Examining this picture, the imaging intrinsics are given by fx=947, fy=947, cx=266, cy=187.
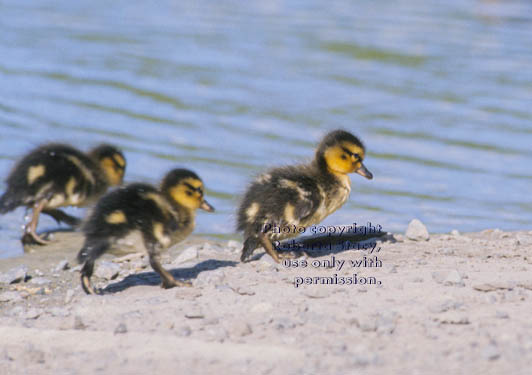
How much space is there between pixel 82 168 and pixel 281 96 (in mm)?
4567

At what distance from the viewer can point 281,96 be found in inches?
410

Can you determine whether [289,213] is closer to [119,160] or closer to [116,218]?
[116,218]

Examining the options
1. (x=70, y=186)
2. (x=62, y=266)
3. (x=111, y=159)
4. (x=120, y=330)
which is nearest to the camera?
(x=120, y=330)

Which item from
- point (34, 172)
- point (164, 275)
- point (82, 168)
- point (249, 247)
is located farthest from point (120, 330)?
point (82, 168)

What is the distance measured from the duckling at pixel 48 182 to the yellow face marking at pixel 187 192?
160 centimetres

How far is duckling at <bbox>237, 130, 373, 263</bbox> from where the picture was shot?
4879 millimetres

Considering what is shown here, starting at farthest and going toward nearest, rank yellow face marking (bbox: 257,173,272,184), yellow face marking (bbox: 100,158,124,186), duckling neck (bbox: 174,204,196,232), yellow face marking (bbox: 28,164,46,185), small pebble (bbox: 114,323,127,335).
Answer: yellow face marking (bbox: 100,158,124,186), yellow face marking (bbox: 28,164,46,185), yellow face marking (bbox: 257,173,272,184), duckling neck (bbox: 174,204,196,232), small pebble (bbox: 114,323,127,335)

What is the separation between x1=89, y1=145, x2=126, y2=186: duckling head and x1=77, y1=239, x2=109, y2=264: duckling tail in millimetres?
2167

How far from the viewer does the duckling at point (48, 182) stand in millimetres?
5941

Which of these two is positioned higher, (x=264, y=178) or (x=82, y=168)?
(x=264, y=178)

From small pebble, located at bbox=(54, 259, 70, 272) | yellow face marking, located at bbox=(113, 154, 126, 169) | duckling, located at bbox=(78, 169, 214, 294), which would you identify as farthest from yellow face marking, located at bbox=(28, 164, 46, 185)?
duckling, located at bbox=(78, 169, 214, 294)

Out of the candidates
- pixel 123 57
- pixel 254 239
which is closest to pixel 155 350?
pixel 254 239

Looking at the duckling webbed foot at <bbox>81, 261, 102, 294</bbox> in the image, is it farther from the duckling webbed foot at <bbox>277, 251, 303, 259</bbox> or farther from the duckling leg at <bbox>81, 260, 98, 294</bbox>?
the duckling webbed foot at <bbox>277, 251, 303, 259</bbox>

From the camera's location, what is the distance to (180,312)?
386cm
